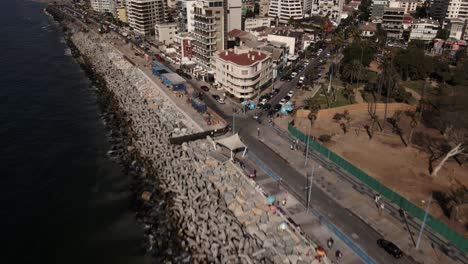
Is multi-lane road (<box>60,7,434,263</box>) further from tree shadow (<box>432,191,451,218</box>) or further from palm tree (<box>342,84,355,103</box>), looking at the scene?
palm tree (<box>342,84,355,103</box>)

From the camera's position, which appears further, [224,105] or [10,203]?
[224,105]

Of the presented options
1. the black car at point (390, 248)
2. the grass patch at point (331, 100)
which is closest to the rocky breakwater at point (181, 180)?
the black car at point (390, 248)

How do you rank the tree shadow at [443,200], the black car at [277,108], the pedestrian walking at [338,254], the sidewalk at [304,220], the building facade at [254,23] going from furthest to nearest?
the building facade at [254,23]
the black car at [277,108]
the tree shadow at [443,200]
the sidewalk at [304,220]
the pedestrian walking at [338,254]

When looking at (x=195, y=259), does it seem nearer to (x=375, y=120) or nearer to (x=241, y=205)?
(x=241, y=205)

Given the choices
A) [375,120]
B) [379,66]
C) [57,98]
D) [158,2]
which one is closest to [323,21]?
[379,66]

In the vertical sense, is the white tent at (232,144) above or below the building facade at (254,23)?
below

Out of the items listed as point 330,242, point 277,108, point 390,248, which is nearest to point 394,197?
point 390,248

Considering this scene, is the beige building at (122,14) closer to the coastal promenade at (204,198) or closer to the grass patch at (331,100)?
the coastal promenade at (204,198)

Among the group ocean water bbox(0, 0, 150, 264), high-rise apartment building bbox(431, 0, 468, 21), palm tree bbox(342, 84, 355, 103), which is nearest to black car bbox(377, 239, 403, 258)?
ocean water bbox(0, 0, 150, 264)
